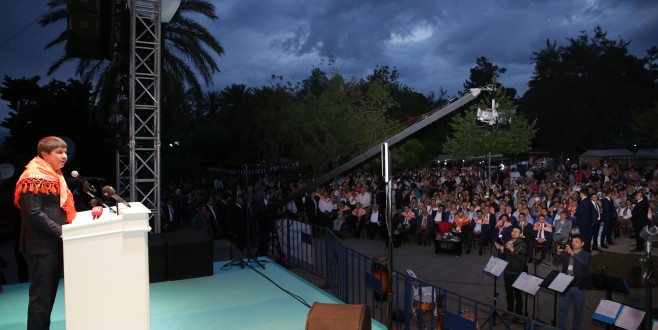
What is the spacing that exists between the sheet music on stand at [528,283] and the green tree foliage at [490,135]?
20.3 metres

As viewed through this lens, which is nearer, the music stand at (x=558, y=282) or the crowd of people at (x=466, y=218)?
the music stand at (x=558, y=282)

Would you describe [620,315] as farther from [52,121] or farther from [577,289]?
[52,121]

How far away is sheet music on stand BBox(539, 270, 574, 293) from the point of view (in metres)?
6.55

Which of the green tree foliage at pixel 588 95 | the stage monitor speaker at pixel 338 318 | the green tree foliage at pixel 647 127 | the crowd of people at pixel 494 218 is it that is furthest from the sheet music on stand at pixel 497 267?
the green tree foliage at pixel 588 95

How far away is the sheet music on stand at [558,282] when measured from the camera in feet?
21.5

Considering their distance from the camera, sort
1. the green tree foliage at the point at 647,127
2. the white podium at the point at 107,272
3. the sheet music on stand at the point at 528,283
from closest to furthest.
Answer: the white podium at the point at 107,272 → the sheet music on stand at the point at 528,283 → the green tree foliage at the point at 647,127

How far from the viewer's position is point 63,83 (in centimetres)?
2338

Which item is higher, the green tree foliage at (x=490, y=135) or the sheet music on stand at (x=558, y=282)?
the green tree foliage at (x=490, y=135)

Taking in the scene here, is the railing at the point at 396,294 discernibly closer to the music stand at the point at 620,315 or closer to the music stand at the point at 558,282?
the music stand at the point at 558,282

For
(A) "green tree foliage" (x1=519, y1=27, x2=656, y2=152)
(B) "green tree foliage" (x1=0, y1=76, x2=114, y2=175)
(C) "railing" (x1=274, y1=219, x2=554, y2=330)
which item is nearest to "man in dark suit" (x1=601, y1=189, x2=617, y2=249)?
(C) "railing" (x1=274, y1=219, x2=554, y2=330)

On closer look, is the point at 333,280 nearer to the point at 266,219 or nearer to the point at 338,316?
the point at 266,219

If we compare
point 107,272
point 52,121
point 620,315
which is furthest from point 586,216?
point 52,121

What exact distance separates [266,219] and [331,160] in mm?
14937

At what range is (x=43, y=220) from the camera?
3590 millimetres
